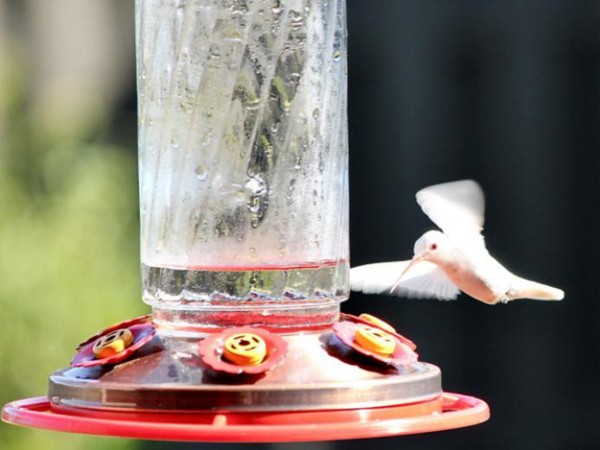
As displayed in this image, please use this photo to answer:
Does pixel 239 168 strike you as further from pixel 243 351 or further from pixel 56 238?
pixel 56 238

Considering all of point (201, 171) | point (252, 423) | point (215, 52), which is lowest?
point (252, 423)

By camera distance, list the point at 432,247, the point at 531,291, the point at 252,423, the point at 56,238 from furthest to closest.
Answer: the point at 56,238, the point at 531,291, the point at 432,247, the point at 252,423

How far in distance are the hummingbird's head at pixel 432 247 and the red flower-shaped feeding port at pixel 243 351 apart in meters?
Result: 0.73

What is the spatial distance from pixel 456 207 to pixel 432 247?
0.15 metres

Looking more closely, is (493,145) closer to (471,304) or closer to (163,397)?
(471,304)

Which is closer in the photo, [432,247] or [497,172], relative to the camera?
[432,247]

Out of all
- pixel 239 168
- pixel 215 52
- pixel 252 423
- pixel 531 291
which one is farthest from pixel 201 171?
pixel 531 291

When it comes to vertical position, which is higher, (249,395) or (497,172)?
(249,395)

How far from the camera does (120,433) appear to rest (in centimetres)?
193

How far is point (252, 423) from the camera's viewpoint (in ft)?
6.55


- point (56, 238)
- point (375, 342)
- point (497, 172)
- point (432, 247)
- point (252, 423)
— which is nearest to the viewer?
point (252, 423)

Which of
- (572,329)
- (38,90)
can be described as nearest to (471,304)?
(572,329)

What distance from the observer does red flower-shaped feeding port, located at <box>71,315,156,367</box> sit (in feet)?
7.22

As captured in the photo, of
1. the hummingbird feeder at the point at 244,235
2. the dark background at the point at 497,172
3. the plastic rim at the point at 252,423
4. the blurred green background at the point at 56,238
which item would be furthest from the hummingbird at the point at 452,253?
the dark background at the point at 497,172
